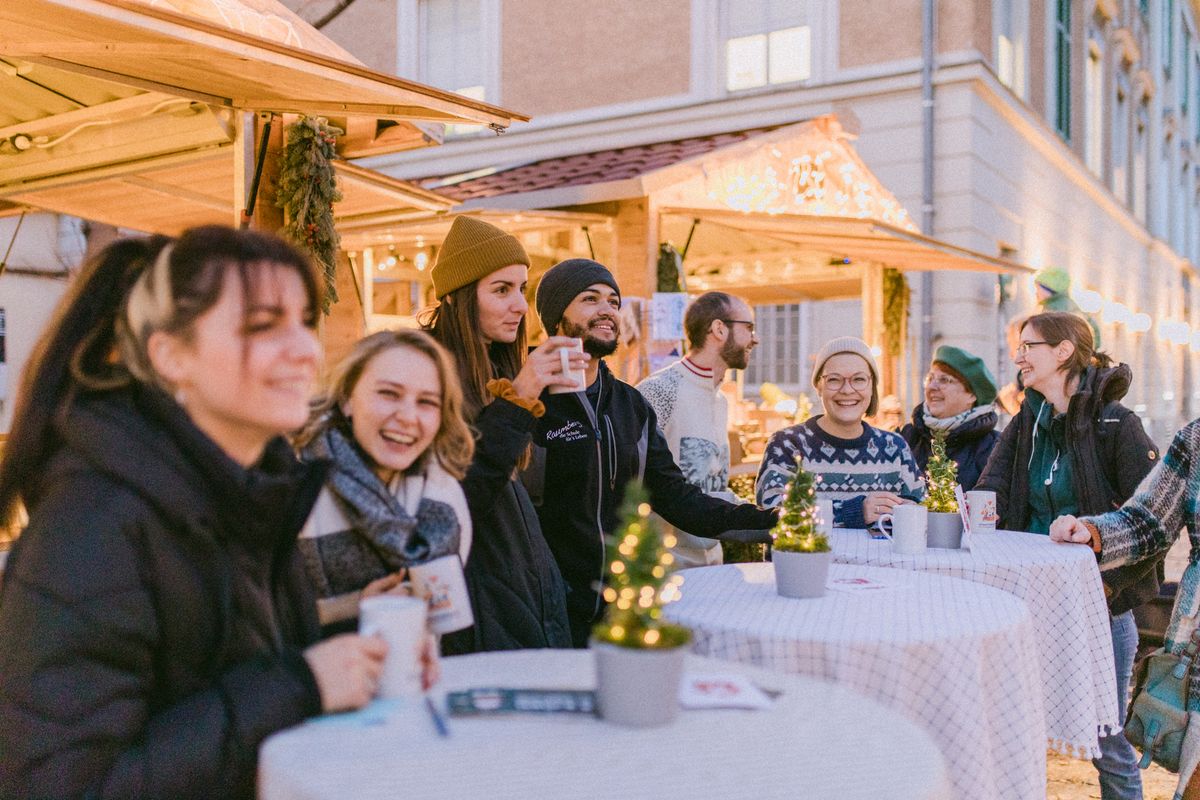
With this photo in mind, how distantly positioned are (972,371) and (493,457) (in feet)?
11.9

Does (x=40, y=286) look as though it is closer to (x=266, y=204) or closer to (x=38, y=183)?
(x=38, y=183)

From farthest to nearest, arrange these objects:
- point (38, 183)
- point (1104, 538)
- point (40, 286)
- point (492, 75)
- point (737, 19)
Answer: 1. point (492, 75)
2. point (737, 19)
3. point (40, 286)
4. point (38, 183)
5. point (1104, 538)

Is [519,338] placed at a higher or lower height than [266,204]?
lower

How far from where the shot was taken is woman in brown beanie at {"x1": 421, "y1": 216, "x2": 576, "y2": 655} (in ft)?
7.63

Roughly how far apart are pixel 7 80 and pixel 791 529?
4.06 metres

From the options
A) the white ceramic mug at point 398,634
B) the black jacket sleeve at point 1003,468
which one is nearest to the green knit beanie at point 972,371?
the black jacket sleeve at point 1003,468

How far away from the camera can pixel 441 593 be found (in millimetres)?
1825

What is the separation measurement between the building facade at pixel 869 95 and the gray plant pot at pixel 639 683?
8767mm

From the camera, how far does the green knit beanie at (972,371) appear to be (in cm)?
515

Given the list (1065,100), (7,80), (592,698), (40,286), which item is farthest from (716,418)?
(1065,100)

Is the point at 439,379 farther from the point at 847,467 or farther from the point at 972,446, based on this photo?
the point at 972,446

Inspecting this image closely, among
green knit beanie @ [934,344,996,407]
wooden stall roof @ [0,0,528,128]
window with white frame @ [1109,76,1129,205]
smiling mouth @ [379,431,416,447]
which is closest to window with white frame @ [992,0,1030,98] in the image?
window with white frame @ [1109,76,1129,205]

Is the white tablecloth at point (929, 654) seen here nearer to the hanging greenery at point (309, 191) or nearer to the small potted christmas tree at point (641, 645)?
the small potted christmas tree at point (641, 645)

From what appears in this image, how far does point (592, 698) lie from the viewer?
1.58m
